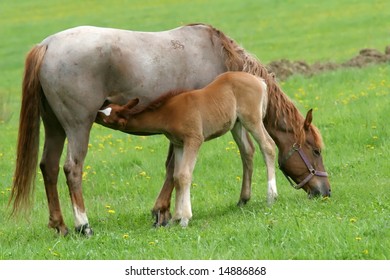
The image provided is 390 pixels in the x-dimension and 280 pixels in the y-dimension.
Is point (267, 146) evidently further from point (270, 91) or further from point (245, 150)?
point (270, 91)

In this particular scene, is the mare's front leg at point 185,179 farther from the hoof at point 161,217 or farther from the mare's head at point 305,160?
the mare's head at point 305,160

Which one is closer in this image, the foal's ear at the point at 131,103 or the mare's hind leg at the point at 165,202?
the foal's ear at the point at 131,103

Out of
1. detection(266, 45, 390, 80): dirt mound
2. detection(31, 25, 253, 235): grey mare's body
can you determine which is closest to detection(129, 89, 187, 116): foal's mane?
detection(31, 25, 253, 235): grey mare's body

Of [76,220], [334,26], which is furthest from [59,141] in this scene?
[334,26]

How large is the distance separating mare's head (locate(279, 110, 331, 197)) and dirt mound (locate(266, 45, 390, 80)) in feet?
32.1

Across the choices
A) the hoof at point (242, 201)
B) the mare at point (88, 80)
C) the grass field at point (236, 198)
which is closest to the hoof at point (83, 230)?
the mare at point (88, 80)

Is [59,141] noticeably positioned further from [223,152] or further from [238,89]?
[223,152]

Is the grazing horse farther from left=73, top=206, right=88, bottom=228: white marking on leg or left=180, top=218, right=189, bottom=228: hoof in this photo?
left=73, top=206, right=88, bottom=228: white marking on leg

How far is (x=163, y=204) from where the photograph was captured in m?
9.77

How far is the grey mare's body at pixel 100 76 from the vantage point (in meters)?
9.01

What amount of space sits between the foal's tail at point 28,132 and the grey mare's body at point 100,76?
0.10 m

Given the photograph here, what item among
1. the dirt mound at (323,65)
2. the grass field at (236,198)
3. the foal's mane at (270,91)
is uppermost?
the foal's mane at (270,91)

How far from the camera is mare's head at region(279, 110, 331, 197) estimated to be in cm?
1019

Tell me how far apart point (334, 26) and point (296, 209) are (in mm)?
24395
